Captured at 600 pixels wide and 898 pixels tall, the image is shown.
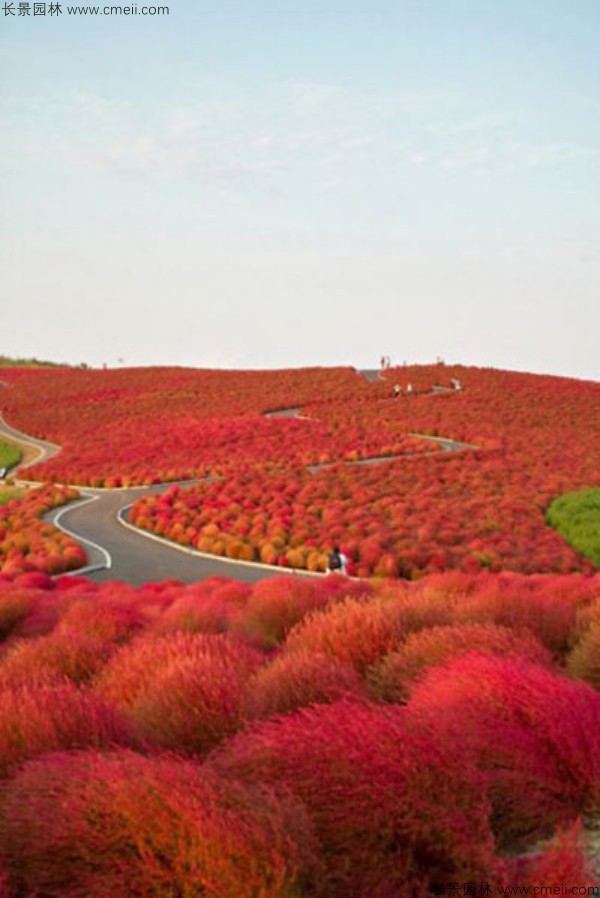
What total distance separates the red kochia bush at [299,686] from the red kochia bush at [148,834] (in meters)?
1.45

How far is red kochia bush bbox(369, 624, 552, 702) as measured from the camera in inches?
276

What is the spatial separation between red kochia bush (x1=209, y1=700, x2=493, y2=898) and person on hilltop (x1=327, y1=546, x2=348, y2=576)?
17.9 m

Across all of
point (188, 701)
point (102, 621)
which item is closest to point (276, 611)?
point (102, 621)

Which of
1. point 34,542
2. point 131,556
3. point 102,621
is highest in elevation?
point 102,621

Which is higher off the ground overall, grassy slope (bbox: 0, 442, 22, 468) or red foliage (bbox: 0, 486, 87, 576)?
grassy slope (bbox: 0, 442, 22, 468)

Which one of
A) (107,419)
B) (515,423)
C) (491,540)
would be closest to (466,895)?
(491,540)

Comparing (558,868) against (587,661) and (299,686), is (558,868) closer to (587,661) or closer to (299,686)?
(299,686)

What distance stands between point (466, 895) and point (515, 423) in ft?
154

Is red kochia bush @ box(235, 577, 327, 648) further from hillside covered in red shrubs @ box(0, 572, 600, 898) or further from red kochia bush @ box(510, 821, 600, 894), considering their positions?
red kochia bush @ box(510, 821, 600, 894)

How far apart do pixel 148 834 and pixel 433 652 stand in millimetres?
3276

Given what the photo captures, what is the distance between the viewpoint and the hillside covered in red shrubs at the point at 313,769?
4.33m

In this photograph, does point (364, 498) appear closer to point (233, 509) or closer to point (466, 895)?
point (233, 509)

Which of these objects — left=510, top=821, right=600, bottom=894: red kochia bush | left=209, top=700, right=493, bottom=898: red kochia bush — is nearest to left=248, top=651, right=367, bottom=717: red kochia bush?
left=209, top=700, right=493, bottom=898: red kochia bush

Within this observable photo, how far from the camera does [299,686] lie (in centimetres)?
650
